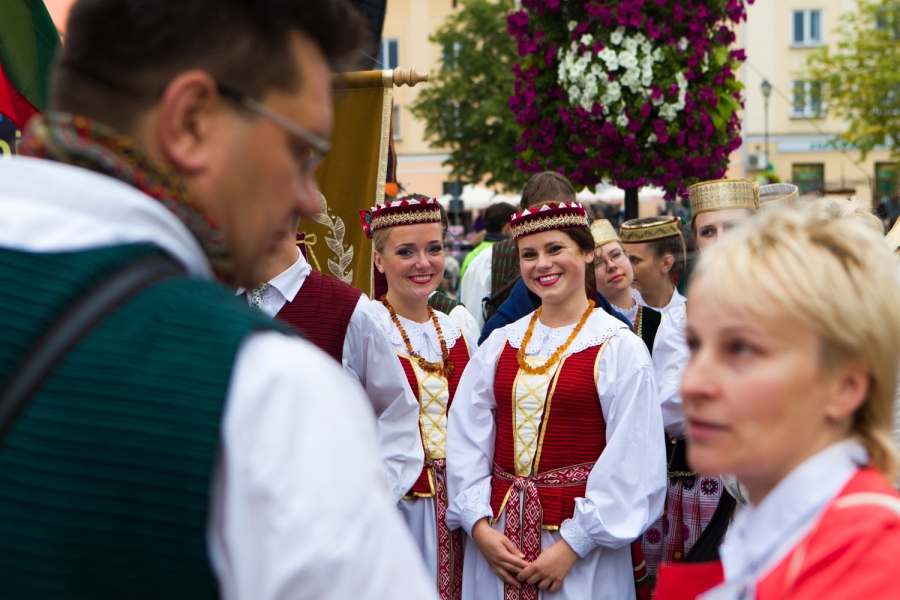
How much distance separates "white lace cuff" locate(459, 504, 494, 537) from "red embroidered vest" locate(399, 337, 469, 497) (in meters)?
0.43

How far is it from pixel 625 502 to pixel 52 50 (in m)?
3.13

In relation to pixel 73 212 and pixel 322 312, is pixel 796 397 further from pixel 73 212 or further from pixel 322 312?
pixel 322 312

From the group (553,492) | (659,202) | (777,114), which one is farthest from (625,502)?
(777,114)

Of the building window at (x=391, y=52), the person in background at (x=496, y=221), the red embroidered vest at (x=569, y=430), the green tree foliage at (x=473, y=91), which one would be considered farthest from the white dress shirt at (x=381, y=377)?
the building window at (x=391, y=52)

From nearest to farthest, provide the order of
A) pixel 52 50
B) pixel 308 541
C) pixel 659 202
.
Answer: pixel 308 541
pixel 52 50
pixel 659 202

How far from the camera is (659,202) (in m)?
29.3

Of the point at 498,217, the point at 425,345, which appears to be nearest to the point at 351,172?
the point at 425,345

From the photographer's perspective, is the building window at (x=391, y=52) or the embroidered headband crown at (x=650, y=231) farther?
the building window at (x=391, y=52)

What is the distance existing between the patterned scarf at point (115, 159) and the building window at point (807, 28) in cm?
3532

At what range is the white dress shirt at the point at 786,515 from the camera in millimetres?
1438

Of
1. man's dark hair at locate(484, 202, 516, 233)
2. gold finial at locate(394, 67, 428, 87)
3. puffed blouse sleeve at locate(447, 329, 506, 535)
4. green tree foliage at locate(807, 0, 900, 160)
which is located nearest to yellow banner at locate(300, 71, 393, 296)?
gold finial at locate(394, 67, 428, 87)

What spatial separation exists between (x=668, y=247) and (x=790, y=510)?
14.2 ft

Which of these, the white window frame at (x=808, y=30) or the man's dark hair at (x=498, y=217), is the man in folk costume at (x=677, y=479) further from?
the white window frame at (x=808, y=30)

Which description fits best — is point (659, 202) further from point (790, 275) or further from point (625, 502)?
point (790, 275)
